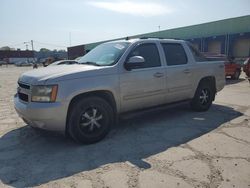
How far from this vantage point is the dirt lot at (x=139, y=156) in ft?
10.4

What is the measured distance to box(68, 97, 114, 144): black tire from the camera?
165 inches

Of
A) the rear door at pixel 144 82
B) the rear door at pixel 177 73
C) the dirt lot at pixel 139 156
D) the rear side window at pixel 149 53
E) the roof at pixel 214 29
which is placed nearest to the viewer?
the dirt lot at pixel 139 156

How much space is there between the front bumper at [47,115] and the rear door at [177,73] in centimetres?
252

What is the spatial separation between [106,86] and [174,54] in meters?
2.20

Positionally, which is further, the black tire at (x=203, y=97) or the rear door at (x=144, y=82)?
the black tire at (x=203, y=97)

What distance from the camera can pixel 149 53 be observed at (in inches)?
209

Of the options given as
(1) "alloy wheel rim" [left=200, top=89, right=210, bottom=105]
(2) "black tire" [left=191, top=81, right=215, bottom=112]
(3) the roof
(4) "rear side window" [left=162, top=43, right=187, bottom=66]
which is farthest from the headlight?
(3) the roof

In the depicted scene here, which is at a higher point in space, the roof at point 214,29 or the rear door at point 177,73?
the roof at point 214,29

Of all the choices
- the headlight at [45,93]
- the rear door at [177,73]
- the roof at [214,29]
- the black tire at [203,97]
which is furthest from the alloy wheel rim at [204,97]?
the roof at [214,29]

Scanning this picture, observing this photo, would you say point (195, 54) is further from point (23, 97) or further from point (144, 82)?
point (23, 97)

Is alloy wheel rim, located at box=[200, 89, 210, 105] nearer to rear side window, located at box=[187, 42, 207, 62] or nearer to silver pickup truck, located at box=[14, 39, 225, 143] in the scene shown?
silver pickup truck, located at box=[14, 39, 225, 143]

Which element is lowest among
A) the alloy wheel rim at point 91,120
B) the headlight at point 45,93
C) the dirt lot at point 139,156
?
the dirt lot at point 139,156

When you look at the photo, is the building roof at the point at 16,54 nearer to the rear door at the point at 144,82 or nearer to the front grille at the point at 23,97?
the front grille at the point at 23,97

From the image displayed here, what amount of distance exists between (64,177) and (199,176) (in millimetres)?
1772
